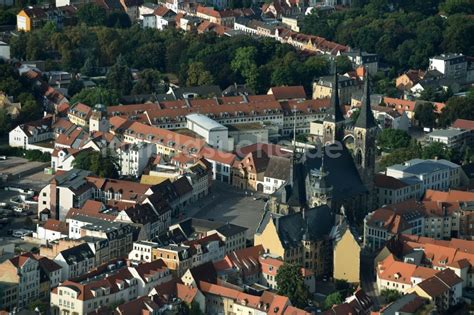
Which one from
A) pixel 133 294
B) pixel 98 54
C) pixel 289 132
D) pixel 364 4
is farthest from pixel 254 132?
pixel 364 4

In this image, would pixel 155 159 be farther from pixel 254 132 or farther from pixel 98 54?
pixel 98 54

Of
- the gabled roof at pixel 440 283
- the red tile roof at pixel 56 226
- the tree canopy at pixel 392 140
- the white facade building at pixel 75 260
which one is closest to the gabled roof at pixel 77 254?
the white facade building at pixel 75 260

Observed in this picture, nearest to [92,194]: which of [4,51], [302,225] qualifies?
[302,225]

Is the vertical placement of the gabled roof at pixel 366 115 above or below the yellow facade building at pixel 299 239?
above

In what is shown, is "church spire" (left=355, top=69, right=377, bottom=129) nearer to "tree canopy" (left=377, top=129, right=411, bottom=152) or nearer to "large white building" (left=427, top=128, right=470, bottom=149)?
"tree canopy" (left=377, top=129, right=411, bottom=152)

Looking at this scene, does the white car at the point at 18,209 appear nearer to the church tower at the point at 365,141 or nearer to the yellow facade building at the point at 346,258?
the church tower at the point at 365,141

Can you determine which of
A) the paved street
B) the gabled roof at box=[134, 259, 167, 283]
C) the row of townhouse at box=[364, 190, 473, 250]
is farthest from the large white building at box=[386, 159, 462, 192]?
the gabled roof at box=[134, 259, 167, 283]

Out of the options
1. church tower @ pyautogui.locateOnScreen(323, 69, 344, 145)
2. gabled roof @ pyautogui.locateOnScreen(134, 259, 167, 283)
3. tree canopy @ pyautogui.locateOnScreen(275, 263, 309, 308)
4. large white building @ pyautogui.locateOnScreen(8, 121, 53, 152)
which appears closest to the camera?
tree canopy @ pyautogui.locateOnScreen(275, 263, 309, 308)
